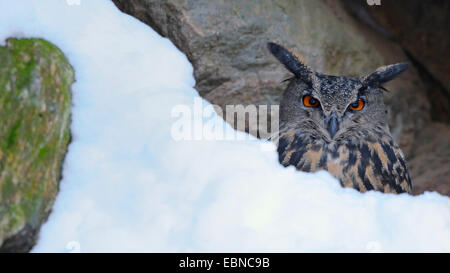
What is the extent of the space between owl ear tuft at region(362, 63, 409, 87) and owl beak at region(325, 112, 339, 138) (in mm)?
302

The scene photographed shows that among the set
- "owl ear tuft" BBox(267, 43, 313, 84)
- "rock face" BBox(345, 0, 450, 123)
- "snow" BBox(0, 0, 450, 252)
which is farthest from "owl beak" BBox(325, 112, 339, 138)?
"rock face" BBox(345, 0, 450, 123)

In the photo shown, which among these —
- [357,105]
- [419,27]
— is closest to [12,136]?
[357,105]

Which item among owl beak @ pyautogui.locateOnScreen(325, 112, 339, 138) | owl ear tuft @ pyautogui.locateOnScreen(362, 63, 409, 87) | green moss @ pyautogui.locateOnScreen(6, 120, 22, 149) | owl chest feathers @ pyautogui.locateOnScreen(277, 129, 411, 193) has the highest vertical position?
green moss @ pyautogui.locateOnScreen(6, 120, 22, 149)

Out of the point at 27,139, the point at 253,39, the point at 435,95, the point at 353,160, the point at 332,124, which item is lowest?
the point at 435,95

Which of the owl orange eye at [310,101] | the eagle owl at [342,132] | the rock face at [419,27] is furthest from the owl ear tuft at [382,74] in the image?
the rock face at [419,27]

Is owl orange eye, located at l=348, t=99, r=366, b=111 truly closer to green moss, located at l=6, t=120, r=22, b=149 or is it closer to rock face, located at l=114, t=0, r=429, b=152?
rock face, located at l=114, t=0, r=429, b=152

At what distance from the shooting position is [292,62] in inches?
106

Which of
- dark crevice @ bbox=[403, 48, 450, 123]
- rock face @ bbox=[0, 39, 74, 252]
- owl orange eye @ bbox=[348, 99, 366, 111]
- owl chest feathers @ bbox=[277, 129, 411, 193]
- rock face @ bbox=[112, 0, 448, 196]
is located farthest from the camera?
dark crevice @ bbox=[403, 48, 450, 123]

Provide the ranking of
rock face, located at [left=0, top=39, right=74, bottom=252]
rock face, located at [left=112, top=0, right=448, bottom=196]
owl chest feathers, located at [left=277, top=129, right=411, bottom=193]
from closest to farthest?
rock face, located at [left=0, top=39, right=74, bottom=252] → owl chest feathers, located at [left=277, top=129, right=411, bottom=193] → rock face, located at [left=112, top=0, right=448, bottom=196]

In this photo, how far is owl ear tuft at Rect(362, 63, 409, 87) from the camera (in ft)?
8.69

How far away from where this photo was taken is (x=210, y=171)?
1954 mm

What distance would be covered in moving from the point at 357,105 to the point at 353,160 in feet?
0.98

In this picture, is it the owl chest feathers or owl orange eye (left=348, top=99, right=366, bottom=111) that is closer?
the owl chest feathers

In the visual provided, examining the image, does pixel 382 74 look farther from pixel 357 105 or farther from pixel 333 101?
pixel 333 101
